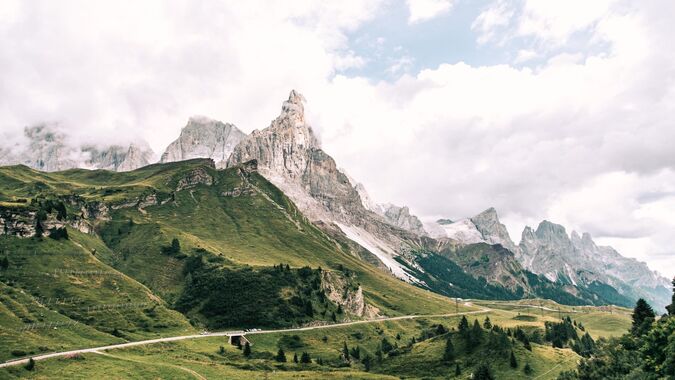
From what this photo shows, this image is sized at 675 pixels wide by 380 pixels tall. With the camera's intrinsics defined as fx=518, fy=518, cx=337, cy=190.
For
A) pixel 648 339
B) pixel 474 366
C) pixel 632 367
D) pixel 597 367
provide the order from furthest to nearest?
pixel 474 366, pixel 597 367, pixel 632 367, pixel 648 339

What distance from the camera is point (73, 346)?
620ft

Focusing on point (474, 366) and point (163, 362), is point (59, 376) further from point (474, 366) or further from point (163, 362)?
point (474, 366)

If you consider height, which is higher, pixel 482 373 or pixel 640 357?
pixel 640 357

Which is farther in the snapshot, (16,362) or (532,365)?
(532,365)

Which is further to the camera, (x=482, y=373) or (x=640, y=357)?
(x=482, y=373)

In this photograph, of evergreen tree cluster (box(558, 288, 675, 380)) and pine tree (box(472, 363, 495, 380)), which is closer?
evergreen tree cluster (box(558, 288, 675, 380))

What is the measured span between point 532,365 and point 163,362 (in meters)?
139

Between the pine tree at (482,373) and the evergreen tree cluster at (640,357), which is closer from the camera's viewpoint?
the evergreen tree cluster at (640,357)

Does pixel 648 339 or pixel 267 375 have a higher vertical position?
pixel 648 339

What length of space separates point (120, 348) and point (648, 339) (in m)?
178

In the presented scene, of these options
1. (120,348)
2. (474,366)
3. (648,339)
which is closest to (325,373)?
(474,366)

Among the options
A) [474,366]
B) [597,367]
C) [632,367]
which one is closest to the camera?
[632,367]

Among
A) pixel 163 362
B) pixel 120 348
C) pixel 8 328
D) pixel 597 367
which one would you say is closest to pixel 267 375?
pixel 163 362

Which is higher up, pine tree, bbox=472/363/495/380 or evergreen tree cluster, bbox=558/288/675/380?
evergreen tree cluster, bbox=558/288/675/380
